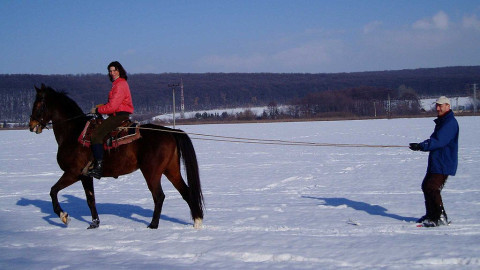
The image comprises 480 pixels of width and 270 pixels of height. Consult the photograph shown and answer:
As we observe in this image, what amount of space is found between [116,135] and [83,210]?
2.52 meters

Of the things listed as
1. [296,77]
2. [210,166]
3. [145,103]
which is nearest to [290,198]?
[210,166]

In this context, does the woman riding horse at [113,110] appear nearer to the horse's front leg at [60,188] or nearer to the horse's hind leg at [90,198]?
the horse's front leg at [60,188]

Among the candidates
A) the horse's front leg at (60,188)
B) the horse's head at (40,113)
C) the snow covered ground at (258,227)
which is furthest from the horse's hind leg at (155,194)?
the horse's head at (40,113)

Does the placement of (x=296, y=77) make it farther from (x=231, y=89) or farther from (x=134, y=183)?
(x=134, y=183)

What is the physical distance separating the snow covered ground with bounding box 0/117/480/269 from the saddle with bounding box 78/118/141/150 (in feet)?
4.08

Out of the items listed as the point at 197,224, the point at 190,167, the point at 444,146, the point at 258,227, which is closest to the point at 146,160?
the point at 190,167

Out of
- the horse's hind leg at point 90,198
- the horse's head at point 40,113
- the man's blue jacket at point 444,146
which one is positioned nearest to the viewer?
the man's blue jacket at point 444,146

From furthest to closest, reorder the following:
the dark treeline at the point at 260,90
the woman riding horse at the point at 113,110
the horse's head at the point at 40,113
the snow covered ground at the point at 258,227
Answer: the dark treeline at the point at 260,90, the horse's head at the point at 40,113, the woman riding horse at the point at 113,110, the snow covered ground at the point at 258,227

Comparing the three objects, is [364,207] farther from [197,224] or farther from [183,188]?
[183,188]

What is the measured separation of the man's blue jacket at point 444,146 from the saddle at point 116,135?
401 cm

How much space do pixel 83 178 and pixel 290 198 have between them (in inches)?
159

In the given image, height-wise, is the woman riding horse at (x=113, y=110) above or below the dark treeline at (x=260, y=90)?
below

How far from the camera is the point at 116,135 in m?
6.33

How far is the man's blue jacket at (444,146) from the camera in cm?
588
